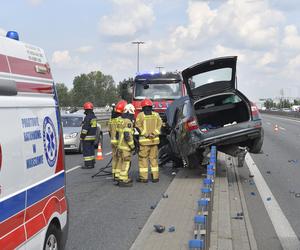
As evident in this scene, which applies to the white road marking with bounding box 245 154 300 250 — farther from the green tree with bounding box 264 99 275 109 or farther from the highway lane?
the green tree with bounding box 264 99 275 109

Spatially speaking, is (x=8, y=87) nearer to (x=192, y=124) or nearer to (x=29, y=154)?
(x=29, y=154)

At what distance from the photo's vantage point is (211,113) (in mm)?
14531

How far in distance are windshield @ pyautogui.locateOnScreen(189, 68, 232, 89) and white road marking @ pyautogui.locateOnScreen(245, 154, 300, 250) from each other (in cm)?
256

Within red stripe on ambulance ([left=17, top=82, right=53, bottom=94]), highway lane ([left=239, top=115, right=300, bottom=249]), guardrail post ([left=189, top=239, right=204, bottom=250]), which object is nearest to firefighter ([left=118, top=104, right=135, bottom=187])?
highway lane ([left=239, top=115, right=300, bottom=249])

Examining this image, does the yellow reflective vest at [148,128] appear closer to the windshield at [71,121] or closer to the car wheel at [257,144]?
the car wheel at [257,144]

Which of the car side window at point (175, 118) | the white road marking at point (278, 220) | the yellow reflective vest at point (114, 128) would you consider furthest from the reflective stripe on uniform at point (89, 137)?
the white road marking at point (278, 220)

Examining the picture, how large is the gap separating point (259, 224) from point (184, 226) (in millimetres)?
1361

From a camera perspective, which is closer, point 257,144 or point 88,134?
point 257,144

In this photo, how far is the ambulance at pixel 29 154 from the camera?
3922 millimetres

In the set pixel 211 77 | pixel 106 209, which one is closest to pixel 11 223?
pixel 106 209

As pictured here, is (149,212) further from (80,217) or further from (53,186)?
(53,186)

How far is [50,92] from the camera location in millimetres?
5348

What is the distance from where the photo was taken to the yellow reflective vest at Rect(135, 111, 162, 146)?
39.4ft

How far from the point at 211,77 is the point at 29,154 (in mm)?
8916
